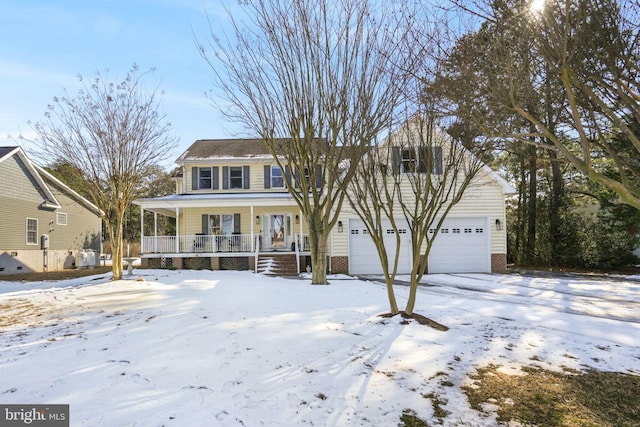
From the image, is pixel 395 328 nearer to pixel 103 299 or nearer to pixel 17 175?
pixel 103 299

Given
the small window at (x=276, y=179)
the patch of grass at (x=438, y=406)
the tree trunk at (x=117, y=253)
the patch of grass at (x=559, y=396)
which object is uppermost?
the small window at (x=276, y=179)

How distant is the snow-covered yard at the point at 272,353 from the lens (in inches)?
121

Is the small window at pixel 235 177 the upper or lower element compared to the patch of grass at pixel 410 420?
upper

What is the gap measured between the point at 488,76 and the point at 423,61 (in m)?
1.35

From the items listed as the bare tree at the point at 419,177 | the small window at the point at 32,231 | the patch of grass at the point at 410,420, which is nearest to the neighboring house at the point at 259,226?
the small window at the point at 32,231

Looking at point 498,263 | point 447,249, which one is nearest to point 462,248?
point 447,249

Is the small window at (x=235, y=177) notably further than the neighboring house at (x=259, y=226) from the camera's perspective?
Yes

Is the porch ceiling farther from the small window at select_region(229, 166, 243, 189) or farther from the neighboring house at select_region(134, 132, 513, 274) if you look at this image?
the small window at select_region(229, 166, 243, 189)

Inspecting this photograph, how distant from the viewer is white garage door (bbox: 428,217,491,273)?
15.7 m

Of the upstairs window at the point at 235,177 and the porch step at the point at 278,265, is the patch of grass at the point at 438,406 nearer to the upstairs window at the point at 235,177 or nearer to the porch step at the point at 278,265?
the porch step at the point at 278,265

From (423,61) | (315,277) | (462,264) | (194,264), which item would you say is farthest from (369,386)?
(194,264)

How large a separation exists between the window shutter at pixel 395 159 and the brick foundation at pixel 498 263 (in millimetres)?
10823

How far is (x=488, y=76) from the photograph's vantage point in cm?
445

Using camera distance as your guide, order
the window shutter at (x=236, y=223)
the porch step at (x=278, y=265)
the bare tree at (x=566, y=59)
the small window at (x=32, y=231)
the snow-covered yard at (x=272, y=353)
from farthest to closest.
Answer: the small window at (x=32, y=231) → the window shutter at (x=236, y=223) → the porch step at (x=278, y=265) → the bare tree at (x=566, y=59) → the snow-covered yard at (x=272, y=353)
